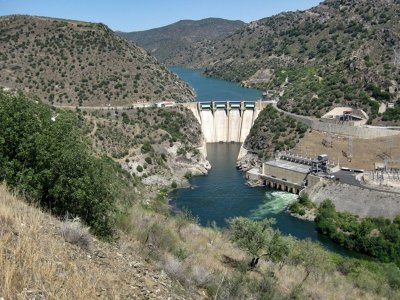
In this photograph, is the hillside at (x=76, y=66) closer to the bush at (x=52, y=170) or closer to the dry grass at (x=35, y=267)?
the bush at (x=52, y=170)

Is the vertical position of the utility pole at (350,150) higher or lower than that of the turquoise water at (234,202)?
higher

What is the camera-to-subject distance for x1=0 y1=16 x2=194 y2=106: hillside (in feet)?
261

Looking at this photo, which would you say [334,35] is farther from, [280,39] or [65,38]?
[65,38]

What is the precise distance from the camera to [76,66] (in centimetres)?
8581

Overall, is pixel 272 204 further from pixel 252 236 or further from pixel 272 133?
pixel 252 236

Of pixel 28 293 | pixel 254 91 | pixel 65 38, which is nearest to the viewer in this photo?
pixel 28 293

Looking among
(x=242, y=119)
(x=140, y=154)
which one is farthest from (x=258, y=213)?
(x=242, y=119)

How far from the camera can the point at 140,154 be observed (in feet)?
200

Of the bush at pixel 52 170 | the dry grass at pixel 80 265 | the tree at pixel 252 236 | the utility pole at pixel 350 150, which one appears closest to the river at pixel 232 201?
the utility pole at pixel 350 150

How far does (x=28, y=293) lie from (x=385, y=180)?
47.0 metres

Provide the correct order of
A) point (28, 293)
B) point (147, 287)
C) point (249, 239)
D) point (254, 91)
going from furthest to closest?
point (254, 91) → point (249, 239) → point (147, 287) → point (28, 293)

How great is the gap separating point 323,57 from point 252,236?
117 meters

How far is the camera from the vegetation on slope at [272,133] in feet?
218

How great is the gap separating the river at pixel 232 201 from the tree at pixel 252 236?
18.9m
